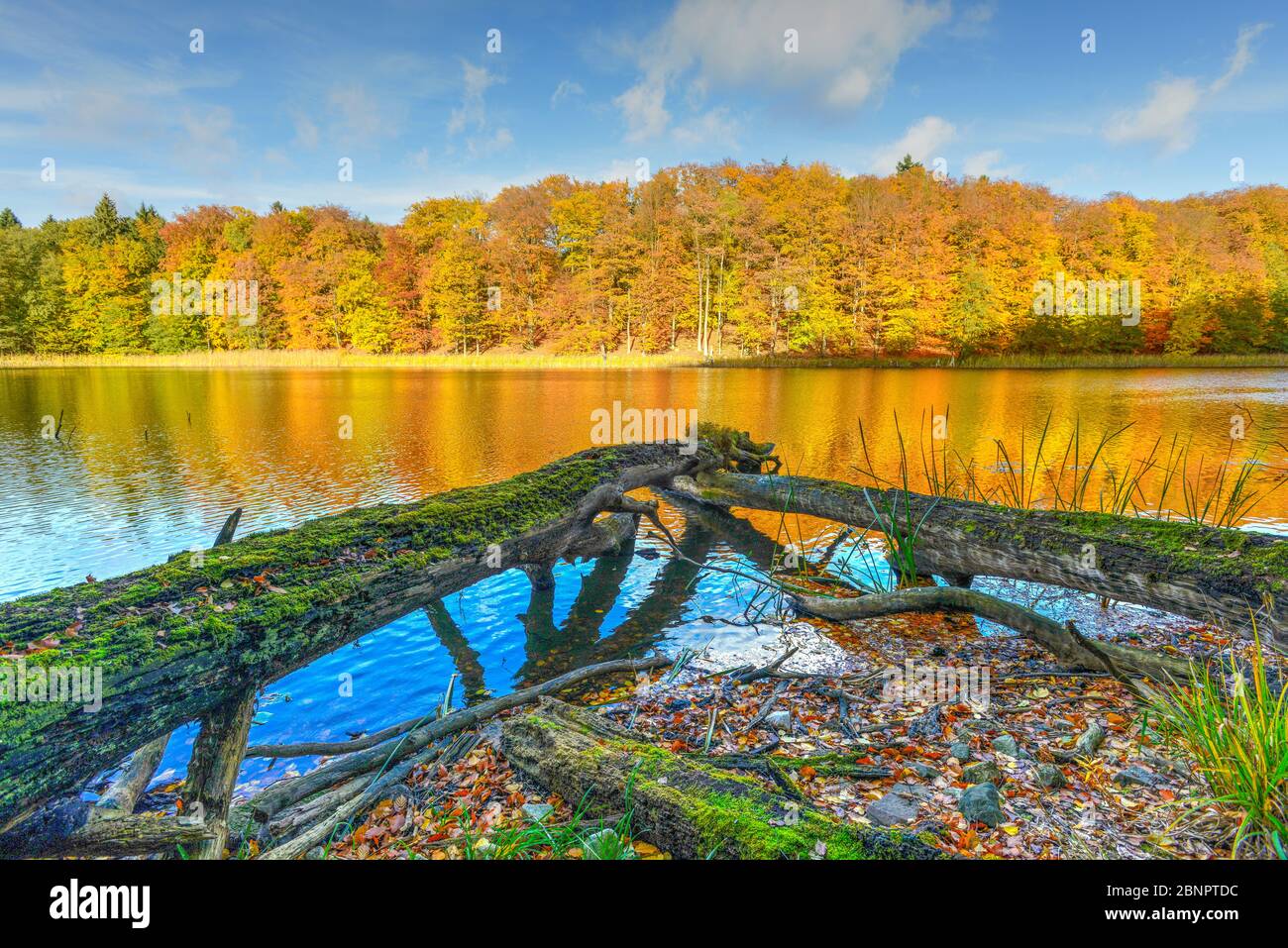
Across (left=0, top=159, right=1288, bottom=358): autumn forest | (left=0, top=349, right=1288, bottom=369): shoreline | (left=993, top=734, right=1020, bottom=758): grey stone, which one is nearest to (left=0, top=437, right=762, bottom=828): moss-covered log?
(left=993, top=734, right=1020, bottom=758): grey stone

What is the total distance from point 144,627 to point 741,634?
3992mm

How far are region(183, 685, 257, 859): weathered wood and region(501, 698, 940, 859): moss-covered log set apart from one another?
3.65 ft

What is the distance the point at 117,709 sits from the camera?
2.23m

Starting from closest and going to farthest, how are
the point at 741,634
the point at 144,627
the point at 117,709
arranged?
the point at 117,709
the point at 144,627
the point at 741,634

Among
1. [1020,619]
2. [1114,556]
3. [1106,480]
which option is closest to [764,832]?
[1020,619]

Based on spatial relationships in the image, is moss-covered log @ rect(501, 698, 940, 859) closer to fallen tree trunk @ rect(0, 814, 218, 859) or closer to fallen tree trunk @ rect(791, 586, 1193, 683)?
fallen tree trunk @ rect(0, 814, 218, 859)

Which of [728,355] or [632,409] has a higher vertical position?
[728,355]

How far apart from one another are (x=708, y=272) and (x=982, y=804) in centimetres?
4985

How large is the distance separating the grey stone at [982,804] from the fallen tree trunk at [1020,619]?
110cm

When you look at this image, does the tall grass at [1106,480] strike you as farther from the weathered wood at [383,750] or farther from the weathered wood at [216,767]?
the weathered wood at [216,767]

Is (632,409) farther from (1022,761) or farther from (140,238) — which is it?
(140,238)

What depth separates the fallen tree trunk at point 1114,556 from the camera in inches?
135

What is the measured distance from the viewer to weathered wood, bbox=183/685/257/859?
2.35m
